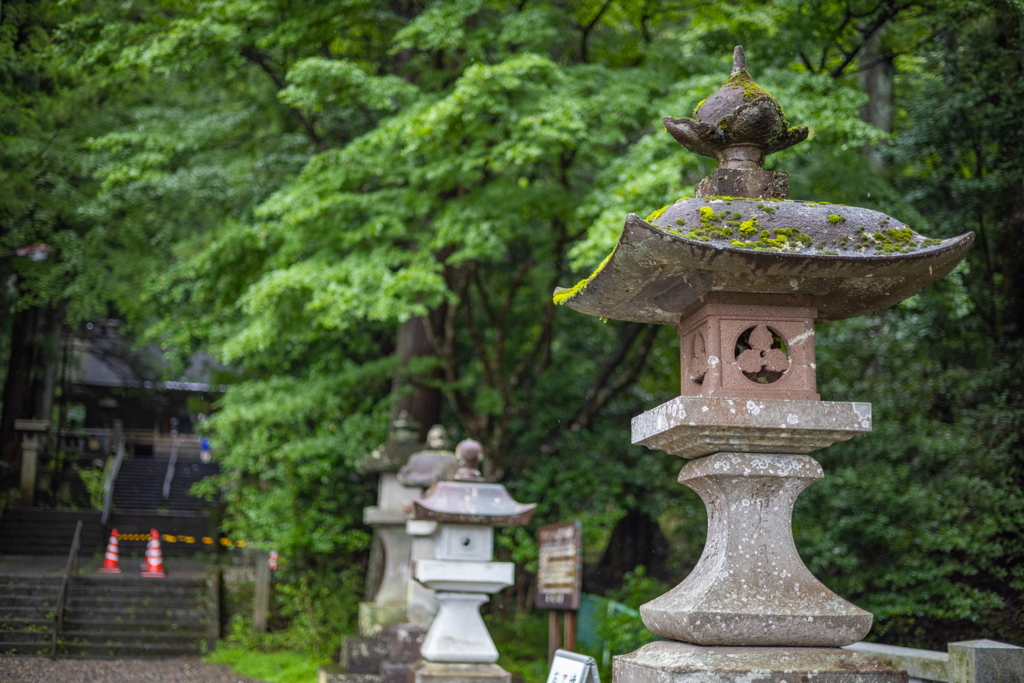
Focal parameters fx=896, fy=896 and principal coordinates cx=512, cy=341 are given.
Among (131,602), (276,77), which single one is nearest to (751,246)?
(276,77)

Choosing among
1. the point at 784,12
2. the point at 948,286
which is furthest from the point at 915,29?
the point at 948,286

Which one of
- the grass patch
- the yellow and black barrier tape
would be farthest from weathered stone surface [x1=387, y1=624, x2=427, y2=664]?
the yellow and black barrier tape

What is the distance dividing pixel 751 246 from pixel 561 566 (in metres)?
5.44

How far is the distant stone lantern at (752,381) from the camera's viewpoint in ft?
12.8

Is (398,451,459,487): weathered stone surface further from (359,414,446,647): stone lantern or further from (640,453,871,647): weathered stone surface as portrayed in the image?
(640,453,871,647): weathered stone surface

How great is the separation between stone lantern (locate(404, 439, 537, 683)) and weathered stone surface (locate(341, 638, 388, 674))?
2986mm

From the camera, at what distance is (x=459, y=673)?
694cm

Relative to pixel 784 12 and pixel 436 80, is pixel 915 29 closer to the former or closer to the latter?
pixel 784 12

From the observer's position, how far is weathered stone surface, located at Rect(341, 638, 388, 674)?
392 inches

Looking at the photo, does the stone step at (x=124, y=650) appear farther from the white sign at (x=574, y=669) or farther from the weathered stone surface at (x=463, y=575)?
the white sign at (x=574, y=669)

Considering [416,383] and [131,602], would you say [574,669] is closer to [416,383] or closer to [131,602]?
[416,383]

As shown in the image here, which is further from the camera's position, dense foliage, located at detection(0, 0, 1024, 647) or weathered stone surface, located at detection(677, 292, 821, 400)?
dense foliage, located at detection(0, 0, 1024, 647)

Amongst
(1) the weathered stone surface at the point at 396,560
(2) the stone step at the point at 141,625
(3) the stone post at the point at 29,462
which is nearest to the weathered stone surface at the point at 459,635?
(1) the weathered stone surface at the point at 396,560

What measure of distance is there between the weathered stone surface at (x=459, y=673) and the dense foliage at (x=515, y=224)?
377 centimetres
